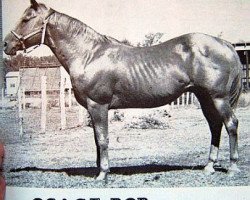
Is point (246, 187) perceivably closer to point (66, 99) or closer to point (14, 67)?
point (66, 99)

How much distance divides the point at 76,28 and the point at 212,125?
43 cm

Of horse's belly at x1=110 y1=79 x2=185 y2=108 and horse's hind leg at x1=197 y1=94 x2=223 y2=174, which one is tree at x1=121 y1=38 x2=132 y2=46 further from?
horse's hind leg at x1=197 y1=94 x2=223 y2=174

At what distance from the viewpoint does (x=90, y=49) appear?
1334 mm

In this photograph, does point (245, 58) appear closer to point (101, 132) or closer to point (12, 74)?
point (101, 132)

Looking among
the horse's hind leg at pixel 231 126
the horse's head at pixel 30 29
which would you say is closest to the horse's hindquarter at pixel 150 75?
the horse's hind leg at pixel 231 126

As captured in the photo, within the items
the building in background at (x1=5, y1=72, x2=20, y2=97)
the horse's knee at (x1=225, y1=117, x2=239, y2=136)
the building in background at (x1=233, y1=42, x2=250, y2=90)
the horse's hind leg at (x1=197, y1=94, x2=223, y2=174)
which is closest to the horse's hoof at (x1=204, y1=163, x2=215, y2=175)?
the horse's hind leg at (x1=197, y1=94, x2=223, y2=174)

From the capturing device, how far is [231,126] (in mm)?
1319

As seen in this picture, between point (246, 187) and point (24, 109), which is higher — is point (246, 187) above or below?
below

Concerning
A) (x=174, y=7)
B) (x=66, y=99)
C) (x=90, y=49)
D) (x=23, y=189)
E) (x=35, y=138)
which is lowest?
(x=23, y=189)

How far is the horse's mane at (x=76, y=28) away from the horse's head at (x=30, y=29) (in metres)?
0.03

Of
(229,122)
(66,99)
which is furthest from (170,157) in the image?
(66,99)

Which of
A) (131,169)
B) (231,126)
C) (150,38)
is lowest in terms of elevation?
(131,169)

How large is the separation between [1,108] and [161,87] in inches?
16.8

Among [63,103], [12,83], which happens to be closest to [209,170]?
[63,103]
